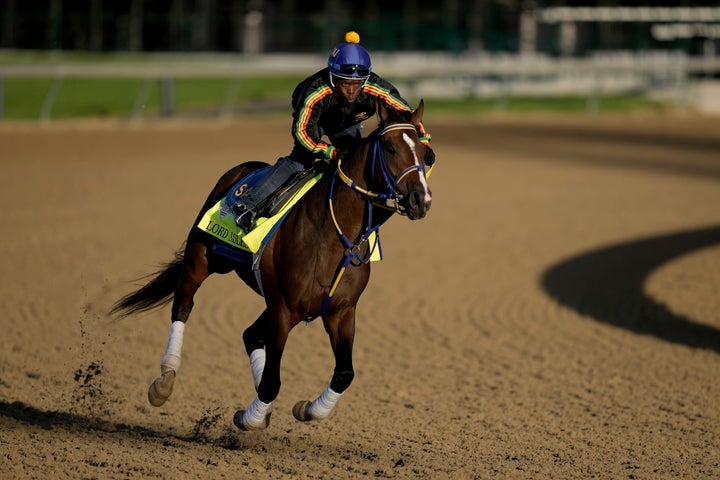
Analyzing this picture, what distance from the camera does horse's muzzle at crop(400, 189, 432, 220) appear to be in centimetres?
545

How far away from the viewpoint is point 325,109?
6.46 meters

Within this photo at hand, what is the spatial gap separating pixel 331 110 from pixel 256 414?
201 cm

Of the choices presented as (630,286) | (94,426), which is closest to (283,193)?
(94,426)

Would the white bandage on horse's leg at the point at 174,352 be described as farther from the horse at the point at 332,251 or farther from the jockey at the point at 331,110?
the jockey at the point at 331,110

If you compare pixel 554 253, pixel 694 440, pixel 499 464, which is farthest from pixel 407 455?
pixel 554 253

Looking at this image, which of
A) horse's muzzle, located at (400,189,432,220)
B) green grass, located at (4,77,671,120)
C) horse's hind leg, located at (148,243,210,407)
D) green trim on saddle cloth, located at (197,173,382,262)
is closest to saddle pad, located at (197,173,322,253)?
green trim on saddle cloth, located at (197,173,382,262)

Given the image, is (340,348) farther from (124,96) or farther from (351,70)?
(124,96)

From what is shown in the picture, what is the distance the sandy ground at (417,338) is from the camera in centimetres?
668

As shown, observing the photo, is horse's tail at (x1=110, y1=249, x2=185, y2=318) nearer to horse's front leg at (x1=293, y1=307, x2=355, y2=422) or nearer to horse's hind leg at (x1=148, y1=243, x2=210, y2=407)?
horse's hind leg at (x1=148, y1=243, x2=210, y2=407)

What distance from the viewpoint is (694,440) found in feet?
23.4

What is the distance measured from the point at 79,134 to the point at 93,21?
18722 millimetres

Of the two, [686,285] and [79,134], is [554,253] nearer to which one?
[686,285]

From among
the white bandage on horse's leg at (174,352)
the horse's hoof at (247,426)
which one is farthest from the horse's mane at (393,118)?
the white bandage on horse's leg at (174,352)

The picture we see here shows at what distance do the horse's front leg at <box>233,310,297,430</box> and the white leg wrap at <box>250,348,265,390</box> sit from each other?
0.10m
